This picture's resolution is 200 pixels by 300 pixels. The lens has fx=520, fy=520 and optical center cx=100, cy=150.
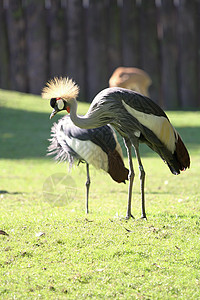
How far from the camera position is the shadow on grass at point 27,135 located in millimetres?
11938

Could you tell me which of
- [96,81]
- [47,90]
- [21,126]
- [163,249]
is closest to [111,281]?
[163,249]

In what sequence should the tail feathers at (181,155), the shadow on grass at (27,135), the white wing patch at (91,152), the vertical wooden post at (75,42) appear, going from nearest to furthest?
the tail feathers at (181,155) → the white wing patch at (91,152) → the shadow on grass at (27,135) → the vertical wooden post at (75,42)

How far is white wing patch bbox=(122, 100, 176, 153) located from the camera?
531 centimetres

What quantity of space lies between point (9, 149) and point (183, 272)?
8.42m

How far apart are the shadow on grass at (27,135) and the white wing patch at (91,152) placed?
526 centimetres

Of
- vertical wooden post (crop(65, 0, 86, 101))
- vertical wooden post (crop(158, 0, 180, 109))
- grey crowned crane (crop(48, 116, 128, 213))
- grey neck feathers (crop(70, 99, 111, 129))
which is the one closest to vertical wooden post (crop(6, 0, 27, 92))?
vertical wooden post (crop(65, 0, 86, 101))

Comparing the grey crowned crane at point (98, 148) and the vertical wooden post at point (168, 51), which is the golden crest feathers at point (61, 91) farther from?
the vertical wooden post at point (168, 51)

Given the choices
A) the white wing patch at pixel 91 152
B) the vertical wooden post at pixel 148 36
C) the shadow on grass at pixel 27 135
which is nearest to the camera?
the white wing patch at pixel 91 152

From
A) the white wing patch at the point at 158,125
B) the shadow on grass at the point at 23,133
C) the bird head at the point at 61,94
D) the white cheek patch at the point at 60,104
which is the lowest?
the shadow on grass at the point at 23,133

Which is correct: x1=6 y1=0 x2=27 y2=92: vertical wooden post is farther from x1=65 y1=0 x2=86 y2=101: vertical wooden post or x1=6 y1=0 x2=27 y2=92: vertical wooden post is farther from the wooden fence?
x1=65 y1=0 x2=86 y2=101: vertical wooden post

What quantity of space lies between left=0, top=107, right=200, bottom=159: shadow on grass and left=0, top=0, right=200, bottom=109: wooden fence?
2.00 meters

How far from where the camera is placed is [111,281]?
4.18 m

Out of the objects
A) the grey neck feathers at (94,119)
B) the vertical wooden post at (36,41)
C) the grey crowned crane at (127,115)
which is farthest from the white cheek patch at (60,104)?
the vertical wooden post at (36,41)

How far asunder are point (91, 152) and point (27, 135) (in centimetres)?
706
